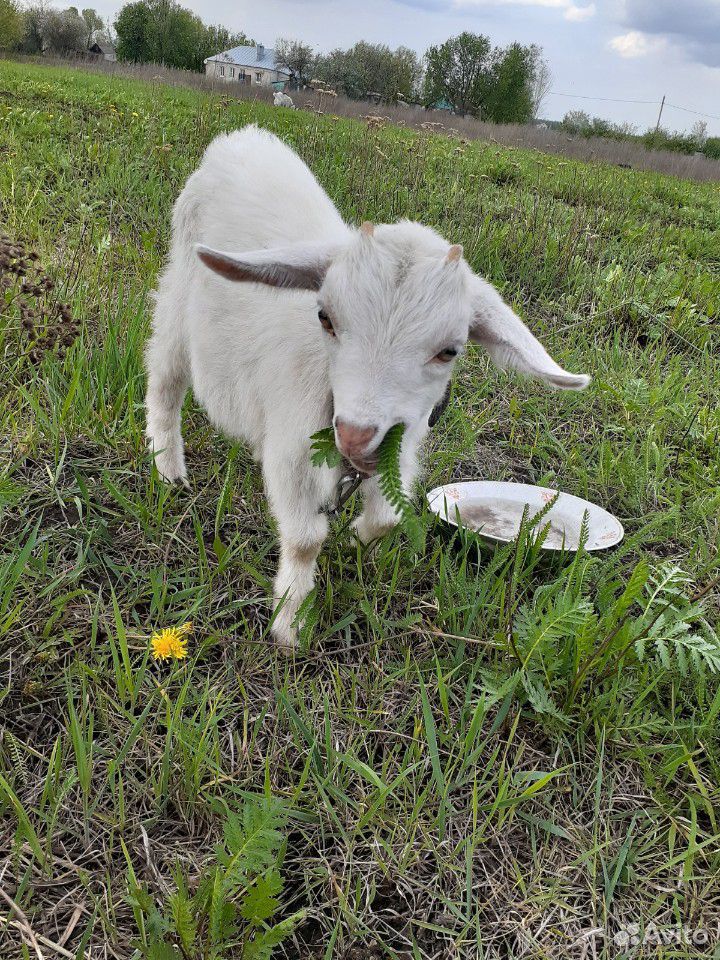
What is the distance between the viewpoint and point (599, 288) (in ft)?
16.1

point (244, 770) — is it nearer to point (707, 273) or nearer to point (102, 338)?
point (102, 338)

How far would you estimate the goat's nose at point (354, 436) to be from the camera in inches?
62.8

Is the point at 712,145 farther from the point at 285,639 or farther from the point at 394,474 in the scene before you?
the point at 394,474

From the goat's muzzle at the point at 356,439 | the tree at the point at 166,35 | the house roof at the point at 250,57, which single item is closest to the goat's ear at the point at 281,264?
the goat's muzzle at the point at 356,439

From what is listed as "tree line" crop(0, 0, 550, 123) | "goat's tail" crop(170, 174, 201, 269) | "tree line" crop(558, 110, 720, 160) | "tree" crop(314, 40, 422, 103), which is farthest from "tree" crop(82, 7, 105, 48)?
"goat's tail" crop(170, 174, 201, 269)

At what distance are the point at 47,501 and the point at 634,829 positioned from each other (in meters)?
2.01

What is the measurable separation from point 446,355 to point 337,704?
39.1 inches

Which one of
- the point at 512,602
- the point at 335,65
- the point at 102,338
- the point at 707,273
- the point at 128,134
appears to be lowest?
the point at 512,602

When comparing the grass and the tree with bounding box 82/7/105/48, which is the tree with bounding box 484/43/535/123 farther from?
the grass

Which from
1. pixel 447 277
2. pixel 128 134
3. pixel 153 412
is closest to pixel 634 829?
pixel 447 277

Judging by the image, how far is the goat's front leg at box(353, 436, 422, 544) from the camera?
7.61 feet

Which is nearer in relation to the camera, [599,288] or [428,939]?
[428,939]

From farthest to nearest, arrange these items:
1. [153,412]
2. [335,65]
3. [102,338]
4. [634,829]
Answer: [335,65] → [102,338] → [153,412] → [634,829]

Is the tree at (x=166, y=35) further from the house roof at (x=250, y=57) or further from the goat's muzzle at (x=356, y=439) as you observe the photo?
the goat's muzzle at (x=356, y=439)
